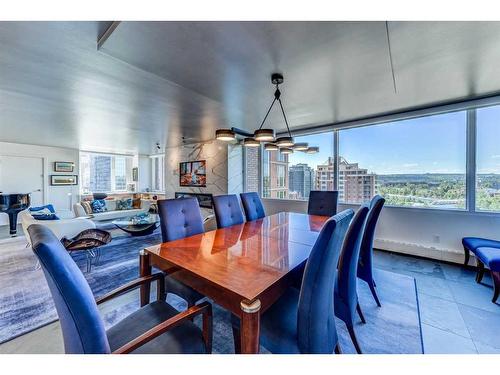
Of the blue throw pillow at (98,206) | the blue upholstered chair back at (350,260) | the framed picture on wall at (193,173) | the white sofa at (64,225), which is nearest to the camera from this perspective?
the blue upholstered chair back at (350,260)

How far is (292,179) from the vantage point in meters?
5.25

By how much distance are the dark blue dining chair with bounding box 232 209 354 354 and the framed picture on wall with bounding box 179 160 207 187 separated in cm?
520

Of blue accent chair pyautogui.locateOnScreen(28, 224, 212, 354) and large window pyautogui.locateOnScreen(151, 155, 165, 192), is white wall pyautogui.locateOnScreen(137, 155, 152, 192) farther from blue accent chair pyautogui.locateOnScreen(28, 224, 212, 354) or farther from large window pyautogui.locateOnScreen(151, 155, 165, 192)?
blue accent chair pyautogui.locateOnScreen(28, 224, 212, 354)

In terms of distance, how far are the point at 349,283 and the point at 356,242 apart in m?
0.28

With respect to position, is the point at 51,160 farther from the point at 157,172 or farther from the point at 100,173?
the point at 157,172

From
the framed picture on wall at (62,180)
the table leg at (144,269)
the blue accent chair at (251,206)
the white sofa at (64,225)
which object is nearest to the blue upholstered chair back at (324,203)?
the blue accent chair at (251,206)

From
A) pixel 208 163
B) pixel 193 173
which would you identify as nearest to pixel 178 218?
pixel 208 163

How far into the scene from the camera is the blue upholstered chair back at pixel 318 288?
975 millimetres

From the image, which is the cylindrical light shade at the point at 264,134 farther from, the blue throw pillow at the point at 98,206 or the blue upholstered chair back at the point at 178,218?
the blue throw pillow at the point at 98,206

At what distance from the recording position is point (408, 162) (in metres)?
3.71

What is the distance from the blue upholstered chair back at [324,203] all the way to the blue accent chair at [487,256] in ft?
5.38

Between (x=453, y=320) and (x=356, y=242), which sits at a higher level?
(x=356, y=242)
